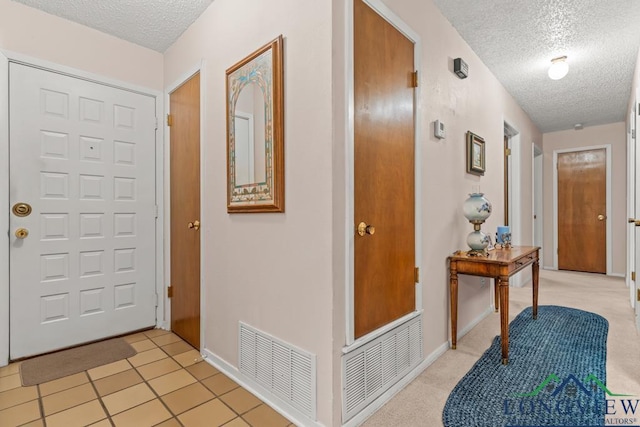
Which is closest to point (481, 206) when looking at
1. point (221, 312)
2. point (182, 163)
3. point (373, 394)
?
point (373, 394)

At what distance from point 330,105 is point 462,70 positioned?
163cm

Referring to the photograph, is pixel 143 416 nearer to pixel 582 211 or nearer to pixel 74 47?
pixel 74 47

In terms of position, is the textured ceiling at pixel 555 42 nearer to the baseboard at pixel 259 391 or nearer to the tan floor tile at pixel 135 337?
the baseboard at pixel 259 391

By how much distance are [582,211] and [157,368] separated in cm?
642

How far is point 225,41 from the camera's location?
2.12 metres

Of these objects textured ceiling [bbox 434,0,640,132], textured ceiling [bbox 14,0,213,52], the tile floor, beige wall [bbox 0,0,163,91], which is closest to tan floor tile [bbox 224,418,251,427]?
the tile floor

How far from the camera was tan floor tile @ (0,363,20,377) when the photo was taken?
2072 mm

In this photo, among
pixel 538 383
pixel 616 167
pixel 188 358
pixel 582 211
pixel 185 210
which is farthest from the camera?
pixel 582 211

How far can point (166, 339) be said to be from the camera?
2.63 meters

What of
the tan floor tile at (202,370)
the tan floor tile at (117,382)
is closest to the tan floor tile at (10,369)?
the tan floor tile at (117,382)

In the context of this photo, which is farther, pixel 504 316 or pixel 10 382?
pixel 504 316

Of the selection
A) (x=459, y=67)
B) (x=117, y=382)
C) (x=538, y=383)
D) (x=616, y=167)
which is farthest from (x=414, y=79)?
(x=616, y=167)

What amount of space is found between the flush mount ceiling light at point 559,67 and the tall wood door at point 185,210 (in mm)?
3093

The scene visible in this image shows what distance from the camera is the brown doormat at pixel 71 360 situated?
2.05 m
